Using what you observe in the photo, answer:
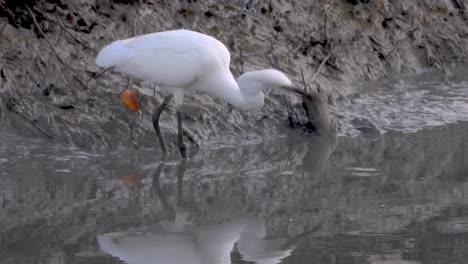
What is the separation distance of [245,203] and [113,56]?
2067 mm

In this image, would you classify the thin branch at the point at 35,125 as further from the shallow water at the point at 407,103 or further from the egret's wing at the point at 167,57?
the shallow water at the point at 407,103

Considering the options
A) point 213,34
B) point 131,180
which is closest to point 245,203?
point 131,180

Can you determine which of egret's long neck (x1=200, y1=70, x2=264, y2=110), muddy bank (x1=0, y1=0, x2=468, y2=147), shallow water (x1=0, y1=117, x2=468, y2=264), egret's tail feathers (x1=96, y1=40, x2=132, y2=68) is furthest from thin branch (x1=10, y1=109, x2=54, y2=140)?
egret's long neck (x1=200, y1=70, x2=264, y2=110)

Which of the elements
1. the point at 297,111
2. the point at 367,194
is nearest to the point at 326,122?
the point at 297,111

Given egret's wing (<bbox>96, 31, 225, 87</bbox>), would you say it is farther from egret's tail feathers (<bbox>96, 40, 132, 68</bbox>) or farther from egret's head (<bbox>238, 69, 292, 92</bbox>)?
egret's head (<bbox>238, 69, 292, 92</bbox>)

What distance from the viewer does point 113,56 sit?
318 inches

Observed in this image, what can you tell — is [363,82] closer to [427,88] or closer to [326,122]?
[427,88]

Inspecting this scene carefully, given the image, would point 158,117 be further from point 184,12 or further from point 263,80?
point 184,12

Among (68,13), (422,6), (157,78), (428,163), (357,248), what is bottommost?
(357,248)

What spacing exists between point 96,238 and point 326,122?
3.35 metres

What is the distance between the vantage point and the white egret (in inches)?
313

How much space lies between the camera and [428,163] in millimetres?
7656

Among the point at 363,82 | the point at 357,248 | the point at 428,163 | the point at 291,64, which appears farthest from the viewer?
the point at 363,82

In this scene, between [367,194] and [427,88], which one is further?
[427,88]
